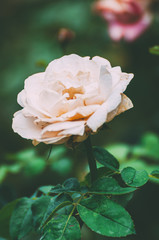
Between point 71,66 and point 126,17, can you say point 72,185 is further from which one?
point 126,17

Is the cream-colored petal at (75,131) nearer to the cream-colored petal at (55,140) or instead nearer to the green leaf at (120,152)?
the cream-colored petal at (55,140)

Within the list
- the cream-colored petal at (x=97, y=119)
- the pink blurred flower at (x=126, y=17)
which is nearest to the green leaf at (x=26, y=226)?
the cream-colored petal at (x=97, y=119)

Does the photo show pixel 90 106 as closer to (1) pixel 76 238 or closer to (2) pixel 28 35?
(1) pixel 76 238

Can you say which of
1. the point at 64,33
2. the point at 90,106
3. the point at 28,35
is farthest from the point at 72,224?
the point at 28,35

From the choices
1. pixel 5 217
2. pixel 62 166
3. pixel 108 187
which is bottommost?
pixel 62 166

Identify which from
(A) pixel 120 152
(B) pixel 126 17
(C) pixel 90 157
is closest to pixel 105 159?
(C) pixel 90 157

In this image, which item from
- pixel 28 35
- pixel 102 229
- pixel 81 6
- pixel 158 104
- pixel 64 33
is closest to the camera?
pixel 102 229
